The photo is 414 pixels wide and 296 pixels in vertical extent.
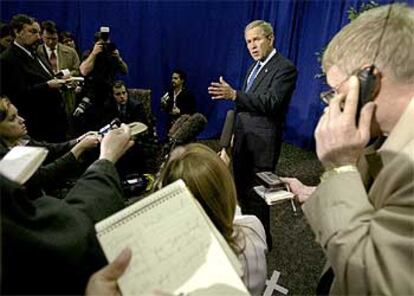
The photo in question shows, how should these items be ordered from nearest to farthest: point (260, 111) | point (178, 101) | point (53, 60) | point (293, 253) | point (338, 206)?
point (338, 206), point (260, 111), point (293, 253), point (53, 60), point (178, 101)

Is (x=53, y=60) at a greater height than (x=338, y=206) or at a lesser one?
lesser

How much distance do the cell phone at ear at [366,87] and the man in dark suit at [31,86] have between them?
2.35 meters

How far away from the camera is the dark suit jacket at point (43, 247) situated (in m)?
0.54

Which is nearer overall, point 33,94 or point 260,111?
point 260,111

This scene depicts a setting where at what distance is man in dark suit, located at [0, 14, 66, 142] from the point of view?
2.60 metres

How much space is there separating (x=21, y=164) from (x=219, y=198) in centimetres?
54

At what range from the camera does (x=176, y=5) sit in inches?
180

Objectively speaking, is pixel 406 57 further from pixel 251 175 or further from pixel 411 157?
pixel 251 175

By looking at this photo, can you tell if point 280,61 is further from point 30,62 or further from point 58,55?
point 58,55

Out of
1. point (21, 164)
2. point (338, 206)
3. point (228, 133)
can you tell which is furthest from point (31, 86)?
point (338, 206)

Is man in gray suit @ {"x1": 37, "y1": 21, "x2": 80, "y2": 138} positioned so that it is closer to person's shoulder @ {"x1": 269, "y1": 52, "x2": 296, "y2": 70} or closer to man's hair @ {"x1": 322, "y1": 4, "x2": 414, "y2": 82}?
person's shoulder @ {"x1": 269, "y1": 52, "x2": 296, "y2": 70}

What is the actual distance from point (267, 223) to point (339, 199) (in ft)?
6.13

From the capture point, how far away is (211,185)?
1080 mm

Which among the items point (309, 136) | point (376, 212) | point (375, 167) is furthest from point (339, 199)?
point (309, 136)
